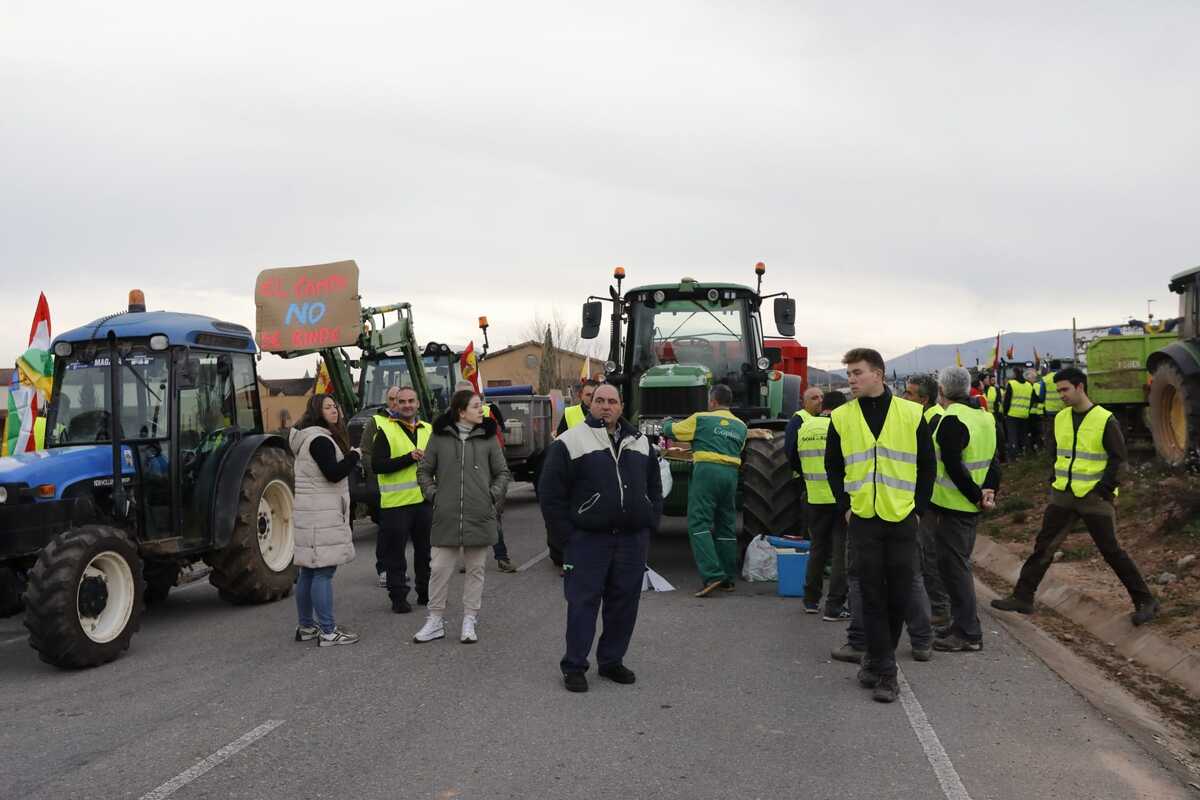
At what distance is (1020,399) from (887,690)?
1484cm

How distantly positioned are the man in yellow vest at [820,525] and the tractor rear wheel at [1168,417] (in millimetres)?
7132

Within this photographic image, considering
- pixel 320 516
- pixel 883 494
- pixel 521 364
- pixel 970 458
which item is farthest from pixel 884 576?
pixel 521 364

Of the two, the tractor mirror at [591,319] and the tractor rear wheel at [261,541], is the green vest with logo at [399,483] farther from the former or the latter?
the tractor mirror at [591,319]

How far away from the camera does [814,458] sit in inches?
323

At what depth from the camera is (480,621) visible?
8.08 meters

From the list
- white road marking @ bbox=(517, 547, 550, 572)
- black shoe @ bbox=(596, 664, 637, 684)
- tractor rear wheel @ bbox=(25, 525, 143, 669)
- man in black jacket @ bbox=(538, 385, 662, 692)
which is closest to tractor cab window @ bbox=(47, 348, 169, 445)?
tractor rear wheel @ bbox=(25, 525, 143, 669)

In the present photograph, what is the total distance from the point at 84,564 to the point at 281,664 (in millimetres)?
1437

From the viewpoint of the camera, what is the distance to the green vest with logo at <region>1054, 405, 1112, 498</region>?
25.3 feet

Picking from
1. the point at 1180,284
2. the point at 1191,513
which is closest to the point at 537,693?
the point at 1191,513

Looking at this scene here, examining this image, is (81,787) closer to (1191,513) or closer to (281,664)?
(281,664)

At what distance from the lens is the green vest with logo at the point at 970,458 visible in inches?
277

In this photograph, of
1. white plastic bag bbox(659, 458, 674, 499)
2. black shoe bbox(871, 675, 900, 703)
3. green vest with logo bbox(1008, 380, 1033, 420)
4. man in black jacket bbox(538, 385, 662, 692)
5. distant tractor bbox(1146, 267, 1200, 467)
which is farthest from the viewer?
green vest with logo bbox(1008, 380, 1033, 420)

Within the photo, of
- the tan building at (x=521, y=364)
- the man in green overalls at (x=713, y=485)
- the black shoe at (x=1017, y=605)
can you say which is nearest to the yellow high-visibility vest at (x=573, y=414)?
the man in green overalls at (x=713, y=485)

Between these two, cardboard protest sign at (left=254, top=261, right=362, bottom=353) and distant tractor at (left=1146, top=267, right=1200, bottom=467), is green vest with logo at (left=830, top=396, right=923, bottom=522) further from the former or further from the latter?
cardboard protest sign at (left=254, top=261, right=362, bottom=353)
